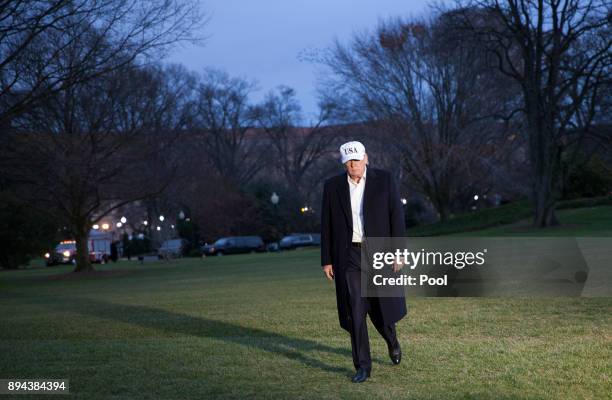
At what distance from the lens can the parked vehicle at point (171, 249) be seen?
56.8 m

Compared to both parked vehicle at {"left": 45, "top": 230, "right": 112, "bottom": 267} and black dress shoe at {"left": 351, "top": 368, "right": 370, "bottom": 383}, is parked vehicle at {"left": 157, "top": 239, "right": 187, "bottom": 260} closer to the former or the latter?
parked vehicle at {"left": 45, "top": 230, "right": 112, "bottom": 267}

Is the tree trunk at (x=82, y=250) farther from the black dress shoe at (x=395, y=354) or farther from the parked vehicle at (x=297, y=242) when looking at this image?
the black dress shoe at (x=395, y=354)

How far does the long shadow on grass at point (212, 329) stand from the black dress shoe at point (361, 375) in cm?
39

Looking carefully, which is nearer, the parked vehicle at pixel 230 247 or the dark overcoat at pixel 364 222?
the dark overcoat at pixel 364 222

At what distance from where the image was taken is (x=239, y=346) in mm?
10078

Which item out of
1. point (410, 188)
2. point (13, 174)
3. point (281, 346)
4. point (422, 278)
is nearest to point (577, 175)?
point (410, 188)

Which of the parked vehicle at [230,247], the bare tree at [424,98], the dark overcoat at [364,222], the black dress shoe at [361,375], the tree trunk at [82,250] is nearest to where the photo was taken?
the black dress shoe at [361,375]

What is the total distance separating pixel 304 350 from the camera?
9531 mm

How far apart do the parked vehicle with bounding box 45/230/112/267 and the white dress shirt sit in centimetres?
4944

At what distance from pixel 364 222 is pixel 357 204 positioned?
0.20m

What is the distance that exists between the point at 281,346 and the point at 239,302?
676cm

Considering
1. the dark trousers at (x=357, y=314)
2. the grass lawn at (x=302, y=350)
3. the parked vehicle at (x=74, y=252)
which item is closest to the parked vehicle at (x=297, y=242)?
the parked vehicle at (x=74, y=252)

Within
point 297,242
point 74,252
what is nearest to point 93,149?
point 297,242

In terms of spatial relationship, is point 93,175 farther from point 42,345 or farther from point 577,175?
point 577,175
